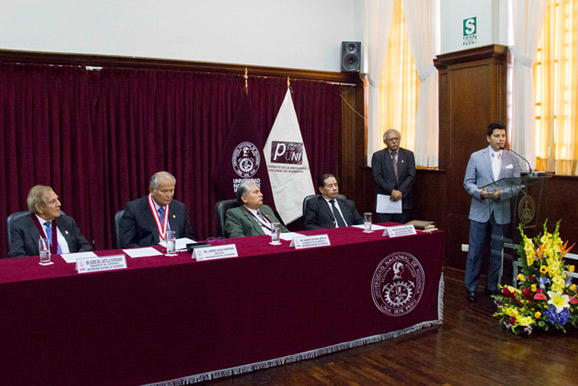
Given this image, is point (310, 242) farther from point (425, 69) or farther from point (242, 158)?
point (425, 69)

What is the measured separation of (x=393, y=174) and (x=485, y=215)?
1269 millimetres

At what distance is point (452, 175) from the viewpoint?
5.26 meters

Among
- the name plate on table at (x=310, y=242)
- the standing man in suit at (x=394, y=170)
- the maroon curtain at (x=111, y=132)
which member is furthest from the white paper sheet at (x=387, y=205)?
the name plate on table at (x=310, y=242)

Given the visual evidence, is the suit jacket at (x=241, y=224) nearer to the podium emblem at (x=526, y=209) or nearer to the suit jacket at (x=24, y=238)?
the suit jacket at (x=24, y=238)

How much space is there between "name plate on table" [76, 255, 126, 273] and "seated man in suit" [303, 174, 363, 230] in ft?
6.47

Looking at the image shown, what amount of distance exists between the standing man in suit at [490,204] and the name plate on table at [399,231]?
91 centimetres

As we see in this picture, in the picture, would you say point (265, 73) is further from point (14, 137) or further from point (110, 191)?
point (14, 137)

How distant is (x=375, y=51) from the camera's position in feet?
20.4

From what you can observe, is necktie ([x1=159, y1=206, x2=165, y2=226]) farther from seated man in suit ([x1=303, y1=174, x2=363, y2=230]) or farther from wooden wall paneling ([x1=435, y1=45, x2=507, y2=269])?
wooden wall paneling ([x1=435, y1=45, x2=507, y2=269])

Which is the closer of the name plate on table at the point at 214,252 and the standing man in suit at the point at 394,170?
the name plate on table at the point at 214,252

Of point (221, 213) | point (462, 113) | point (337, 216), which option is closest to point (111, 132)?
point (221, 213)

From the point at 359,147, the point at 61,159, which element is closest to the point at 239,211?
the point at 61,159

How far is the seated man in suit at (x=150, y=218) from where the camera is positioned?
3.74m

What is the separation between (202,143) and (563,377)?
12.4 ft
